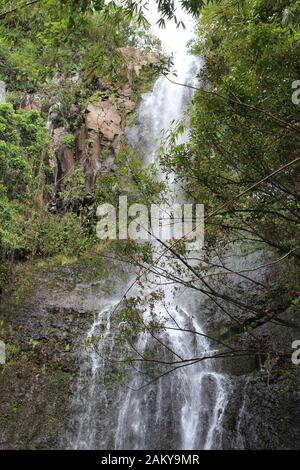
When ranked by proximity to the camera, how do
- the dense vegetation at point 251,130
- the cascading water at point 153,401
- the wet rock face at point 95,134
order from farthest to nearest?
the wet rock face at point 95,134, the cascading water at point 153,401, the dense vegetation at point 251,130

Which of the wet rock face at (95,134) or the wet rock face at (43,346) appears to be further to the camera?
the wet rock face at (95,134)

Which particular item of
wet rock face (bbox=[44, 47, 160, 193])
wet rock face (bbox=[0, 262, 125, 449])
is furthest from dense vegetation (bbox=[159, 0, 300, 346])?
wet rock face (bbox=[44, 47, 160, 193])

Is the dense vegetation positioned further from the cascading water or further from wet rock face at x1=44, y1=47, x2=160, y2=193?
wet rock face at x1=44, y1=47, x2=160, y2=193

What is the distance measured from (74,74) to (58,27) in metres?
13.2

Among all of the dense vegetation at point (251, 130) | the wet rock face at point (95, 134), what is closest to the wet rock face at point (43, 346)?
the wet rock face at point (95, 134)

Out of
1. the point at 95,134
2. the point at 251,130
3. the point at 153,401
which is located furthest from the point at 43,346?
the point at 95,134

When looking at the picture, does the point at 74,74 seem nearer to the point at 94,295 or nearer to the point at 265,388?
the point at 94,295

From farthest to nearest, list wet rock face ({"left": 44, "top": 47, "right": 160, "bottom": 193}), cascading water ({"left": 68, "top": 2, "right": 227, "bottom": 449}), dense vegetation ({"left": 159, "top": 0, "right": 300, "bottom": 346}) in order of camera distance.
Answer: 1. wet rock face ({"left": 44, "top": 47, "right": 160, "bottom": 193})
2. cascading water ({"left": 68, "top": 2, "right": 227, "bottom": 449})
3. dense vegetation ({"left": 159, "top": 0, "right": 300, "bottom": 346})

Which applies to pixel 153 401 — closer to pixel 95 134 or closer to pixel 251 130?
pixel 251 130

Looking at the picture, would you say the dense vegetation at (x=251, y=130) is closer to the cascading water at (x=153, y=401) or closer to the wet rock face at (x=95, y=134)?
the cascading water at (x=153, y=401)

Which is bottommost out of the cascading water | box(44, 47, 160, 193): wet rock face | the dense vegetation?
the cascading water

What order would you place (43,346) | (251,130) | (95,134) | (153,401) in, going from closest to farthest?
(251,130) → (153,401) → (43,346) → (95,134)

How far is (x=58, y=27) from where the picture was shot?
4.64m
